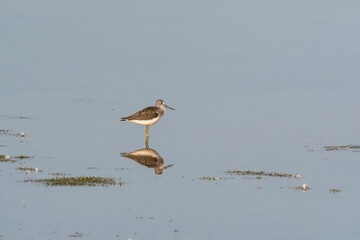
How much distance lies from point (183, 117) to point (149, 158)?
671 centimetres

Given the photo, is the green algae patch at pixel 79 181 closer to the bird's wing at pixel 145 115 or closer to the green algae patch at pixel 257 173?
the green algae patch at pixel 257 173

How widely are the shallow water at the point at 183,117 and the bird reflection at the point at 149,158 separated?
0.27 meters

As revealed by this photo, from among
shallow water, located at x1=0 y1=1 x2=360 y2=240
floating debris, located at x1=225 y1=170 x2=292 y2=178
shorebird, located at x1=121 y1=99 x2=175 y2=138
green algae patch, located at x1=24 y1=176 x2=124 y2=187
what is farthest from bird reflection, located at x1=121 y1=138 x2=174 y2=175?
shorebird, located at x1=121 y1=99 x2=175 y2=138

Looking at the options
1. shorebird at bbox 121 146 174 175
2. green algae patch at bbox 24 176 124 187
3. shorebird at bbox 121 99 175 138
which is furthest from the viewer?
shorebird at bbox 121 99 175 138

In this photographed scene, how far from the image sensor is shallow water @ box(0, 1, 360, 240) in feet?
60.0

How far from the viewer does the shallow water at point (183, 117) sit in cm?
1828

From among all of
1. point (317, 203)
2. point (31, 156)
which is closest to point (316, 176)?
point (317, 203)

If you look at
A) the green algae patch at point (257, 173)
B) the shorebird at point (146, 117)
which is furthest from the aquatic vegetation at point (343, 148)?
the shorebird at point (146, 117)

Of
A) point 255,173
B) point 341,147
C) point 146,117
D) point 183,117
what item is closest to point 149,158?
point 255,173

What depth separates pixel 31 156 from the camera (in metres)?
23.8

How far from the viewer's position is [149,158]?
24719 mm

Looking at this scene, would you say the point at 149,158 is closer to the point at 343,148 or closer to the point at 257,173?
the point at 257,173

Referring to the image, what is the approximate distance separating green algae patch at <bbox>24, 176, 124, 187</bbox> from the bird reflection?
208cm

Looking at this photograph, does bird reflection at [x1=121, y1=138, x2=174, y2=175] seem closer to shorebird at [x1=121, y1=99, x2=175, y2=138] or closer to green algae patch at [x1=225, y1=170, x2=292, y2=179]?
green algae patch at [x1=225, y1=170, x2=292, y2=179]
